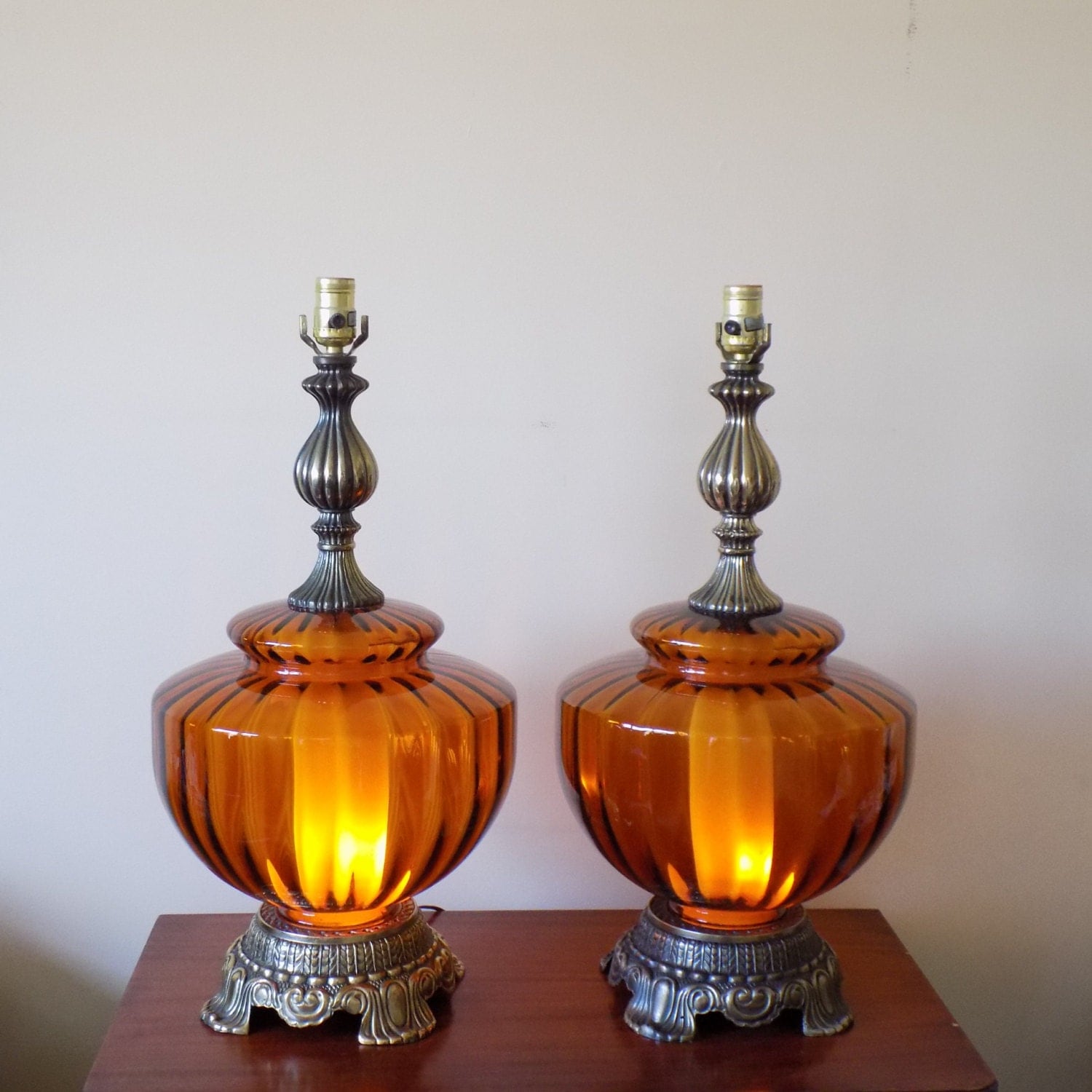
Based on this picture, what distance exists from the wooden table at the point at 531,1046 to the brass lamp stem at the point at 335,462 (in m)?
0.30

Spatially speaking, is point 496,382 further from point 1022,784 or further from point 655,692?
point 1022,784

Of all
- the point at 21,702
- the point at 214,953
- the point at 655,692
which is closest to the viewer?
the point at 655,692

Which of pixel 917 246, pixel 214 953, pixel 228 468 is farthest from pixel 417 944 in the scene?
pixel 917 246

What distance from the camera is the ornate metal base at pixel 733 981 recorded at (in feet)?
2.71

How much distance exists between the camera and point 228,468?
3.30 ft

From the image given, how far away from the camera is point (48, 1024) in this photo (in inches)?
43.0

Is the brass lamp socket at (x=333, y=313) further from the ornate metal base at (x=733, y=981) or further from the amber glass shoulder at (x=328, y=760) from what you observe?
the ornate metal base at (x=733, y=981)

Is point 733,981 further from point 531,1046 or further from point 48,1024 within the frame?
point 48,1024

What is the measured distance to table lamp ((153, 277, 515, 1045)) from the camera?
0.77 metres

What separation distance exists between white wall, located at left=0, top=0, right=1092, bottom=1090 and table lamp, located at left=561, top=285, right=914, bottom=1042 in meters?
0.20

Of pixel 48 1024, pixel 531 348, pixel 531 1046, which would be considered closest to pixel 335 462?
pixel 531 348

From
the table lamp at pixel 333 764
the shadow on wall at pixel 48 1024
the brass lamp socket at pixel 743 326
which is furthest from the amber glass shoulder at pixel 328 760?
the shadow on wall at pixel 48 1024

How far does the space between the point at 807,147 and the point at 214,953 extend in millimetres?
798

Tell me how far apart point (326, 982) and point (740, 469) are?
17.6 inches
